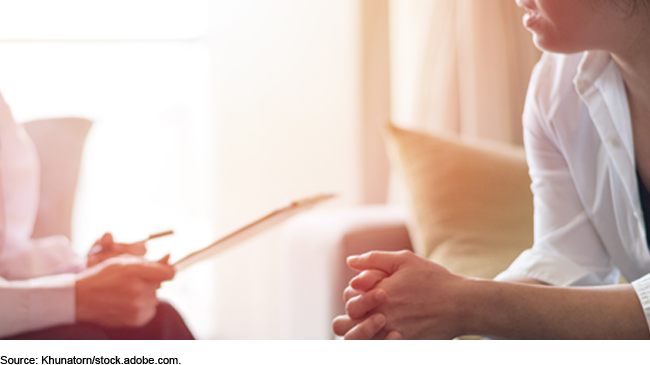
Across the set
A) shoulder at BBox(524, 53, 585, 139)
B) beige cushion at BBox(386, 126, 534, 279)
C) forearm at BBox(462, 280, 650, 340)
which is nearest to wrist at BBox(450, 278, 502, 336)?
forearm at BBox(462, 280, 650, 340)

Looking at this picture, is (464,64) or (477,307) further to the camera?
(464,64)

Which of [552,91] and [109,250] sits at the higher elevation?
[552,91]

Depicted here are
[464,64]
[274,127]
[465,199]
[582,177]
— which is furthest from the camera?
[274,127]

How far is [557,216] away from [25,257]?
608 millimetres

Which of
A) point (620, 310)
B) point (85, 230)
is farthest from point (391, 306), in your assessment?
point (85, 230)

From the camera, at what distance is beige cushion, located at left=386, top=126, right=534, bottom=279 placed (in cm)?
71

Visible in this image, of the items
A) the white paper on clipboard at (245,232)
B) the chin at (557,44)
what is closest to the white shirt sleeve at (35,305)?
the white paper on clipboard at (245,232)

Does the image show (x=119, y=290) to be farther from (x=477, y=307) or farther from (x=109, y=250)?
(x=477, y=307)

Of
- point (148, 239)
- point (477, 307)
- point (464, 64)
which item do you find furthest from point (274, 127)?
point (477, 307)

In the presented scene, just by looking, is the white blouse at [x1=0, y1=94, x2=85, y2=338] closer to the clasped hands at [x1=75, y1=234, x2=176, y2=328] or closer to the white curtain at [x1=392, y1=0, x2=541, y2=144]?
the clasped hands at [x1=75, y1=234, x2=176, y2=328]

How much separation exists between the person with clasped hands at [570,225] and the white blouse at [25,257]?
0.28 meters

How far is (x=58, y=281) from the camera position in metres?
0.53
